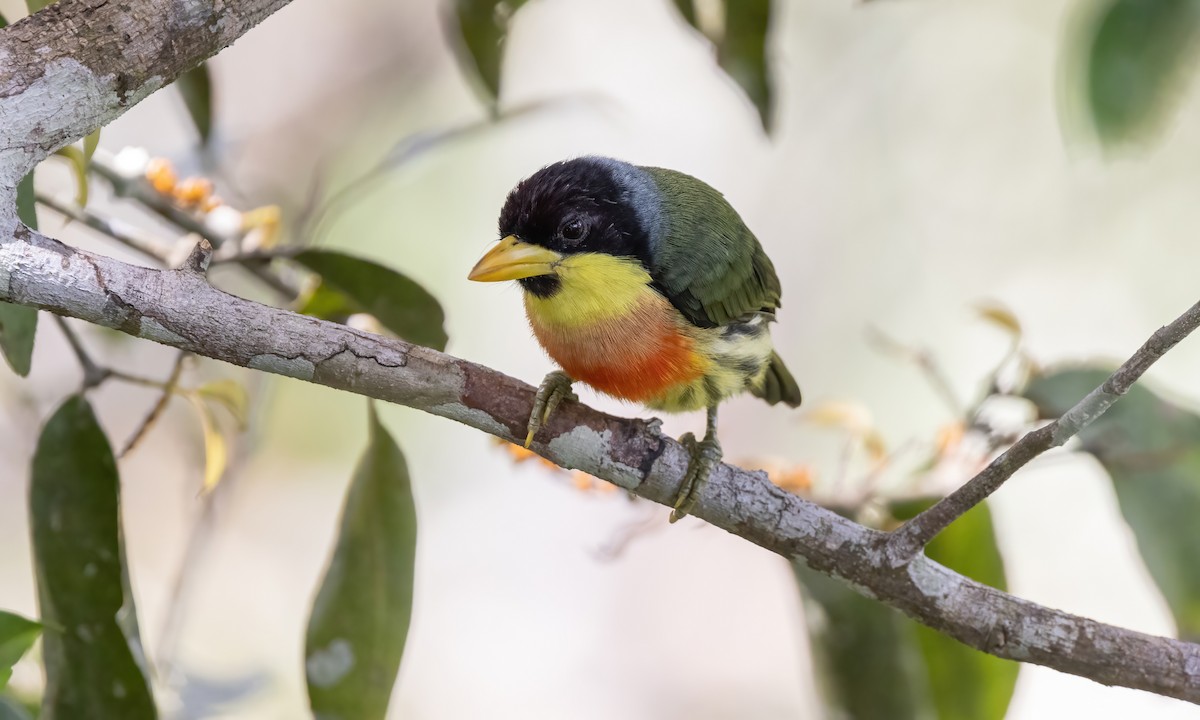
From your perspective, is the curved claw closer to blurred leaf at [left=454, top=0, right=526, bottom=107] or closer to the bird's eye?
the bird's eye

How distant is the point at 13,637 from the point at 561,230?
3.52 ft

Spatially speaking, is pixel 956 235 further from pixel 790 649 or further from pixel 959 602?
pixel 959 602

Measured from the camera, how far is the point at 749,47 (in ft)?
7.94

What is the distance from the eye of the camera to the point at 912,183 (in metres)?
4.67

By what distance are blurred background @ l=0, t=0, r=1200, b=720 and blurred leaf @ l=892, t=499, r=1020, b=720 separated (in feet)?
6.13

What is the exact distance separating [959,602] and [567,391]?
0.70 meters

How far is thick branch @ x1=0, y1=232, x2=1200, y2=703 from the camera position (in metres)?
1.35

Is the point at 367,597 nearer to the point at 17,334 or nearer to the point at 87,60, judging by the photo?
the point at 17,334

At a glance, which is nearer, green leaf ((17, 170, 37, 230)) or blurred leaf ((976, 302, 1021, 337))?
green leaf ((17, 170, 37, 230))

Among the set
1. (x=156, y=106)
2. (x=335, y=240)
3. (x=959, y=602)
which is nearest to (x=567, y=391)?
(x=959, y=602)

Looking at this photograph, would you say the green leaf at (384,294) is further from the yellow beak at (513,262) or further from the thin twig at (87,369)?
the thin twig at (87,369)

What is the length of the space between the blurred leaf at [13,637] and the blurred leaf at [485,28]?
154 cm

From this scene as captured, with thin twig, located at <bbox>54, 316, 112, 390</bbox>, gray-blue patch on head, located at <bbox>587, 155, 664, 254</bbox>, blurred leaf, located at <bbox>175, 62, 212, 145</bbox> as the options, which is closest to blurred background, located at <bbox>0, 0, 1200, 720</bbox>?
blurred leaf, located at <bbox>175, 62, 212, 145</bbox>

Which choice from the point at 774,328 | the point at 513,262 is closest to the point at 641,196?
the point at 513,262
